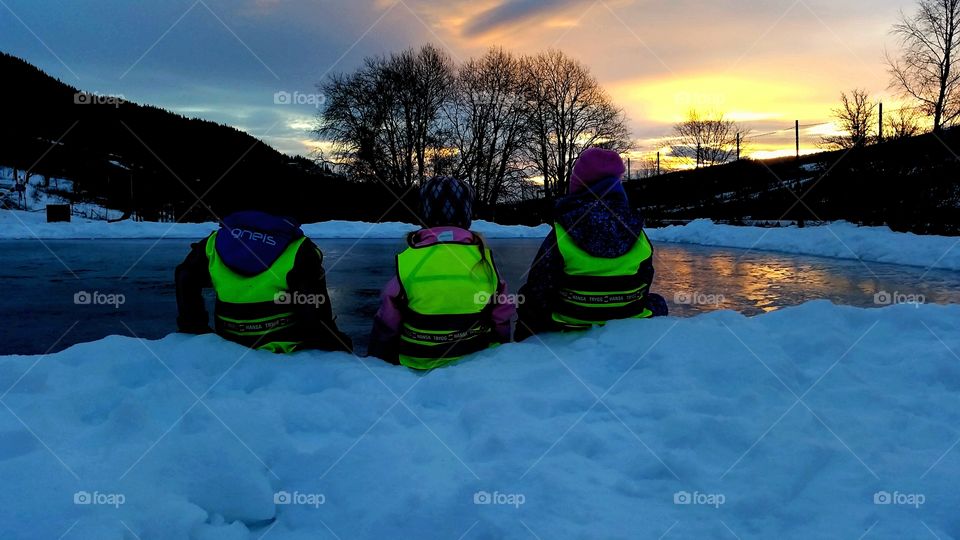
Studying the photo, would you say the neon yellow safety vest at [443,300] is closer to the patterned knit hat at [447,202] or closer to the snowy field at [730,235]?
the patterned knit hat at [447,202]

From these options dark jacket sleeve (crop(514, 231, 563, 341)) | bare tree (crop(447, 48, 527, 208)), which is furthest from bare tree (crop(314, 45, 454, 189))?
dark jacket sleeve (crop(514, 231, 563, 341))

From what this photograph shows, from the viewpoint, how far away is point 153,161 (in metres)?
49.4

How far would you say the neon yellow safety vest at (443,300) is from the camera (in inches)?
138

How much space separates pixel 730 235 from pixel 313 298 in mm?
18619

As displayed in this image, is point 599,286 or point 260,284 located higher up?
point 260,284

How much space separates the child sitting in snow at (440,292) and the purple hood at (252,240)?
74 centimetres

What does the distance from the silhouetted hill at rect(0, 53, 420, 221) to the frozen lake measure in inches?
68.6

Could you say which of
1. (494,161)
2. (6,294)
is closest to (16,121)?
(494,161)

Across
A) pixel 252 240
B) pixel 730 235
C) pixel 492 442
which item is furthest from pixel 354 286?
pixel 730 235

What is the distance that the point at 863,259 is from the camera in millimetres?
12883

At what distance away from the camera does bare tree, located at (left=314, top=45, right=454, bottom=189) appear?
116ft

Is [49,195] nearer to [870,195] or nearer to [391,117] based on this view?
[391,117]

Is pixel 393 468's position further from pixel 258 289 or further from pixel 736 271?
pixel 736 271

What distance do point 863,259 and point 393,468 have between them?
13.9 m
